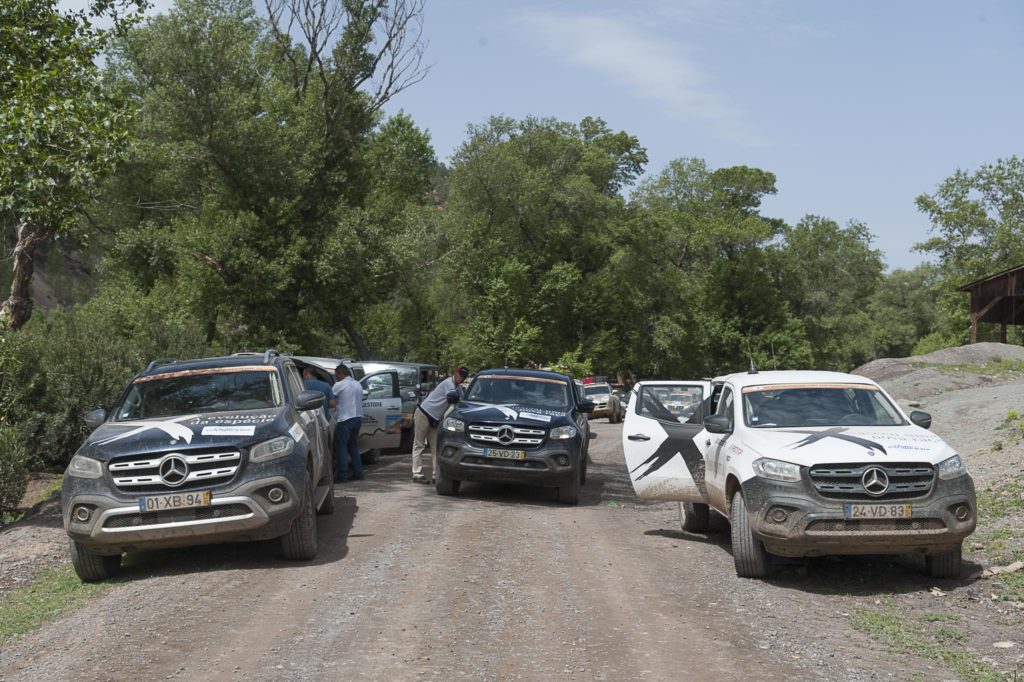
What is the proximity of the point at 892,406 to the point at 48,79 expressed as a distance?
40.6 feet

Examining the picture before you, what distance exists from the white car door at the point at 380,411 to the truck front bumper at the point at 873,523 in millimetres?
11857

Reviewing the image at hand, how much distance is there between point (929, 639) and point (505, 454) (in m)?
7.48

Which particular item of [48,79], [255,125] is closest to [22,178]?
[48,79]

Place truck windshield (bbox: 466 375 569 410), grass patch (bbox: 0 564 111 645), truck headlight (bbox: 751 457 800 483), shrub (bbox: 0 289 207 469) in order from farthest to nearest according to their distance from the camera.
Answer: shrub (bbox: 0 289 207 469) → truck windshield (bbox: 466 375 569 410) → truck headlight (bbox: 751 457 800 483) → grass patch (bbox: 0 564 111 645)

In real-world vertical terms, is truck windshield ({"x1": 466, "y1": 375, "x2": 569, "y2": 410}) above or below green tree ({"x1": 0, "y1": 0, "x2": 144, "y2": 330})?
below

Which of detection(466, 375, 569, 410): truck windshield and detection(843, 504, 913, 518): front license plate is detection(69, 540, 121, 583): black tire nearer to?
detection(843, 504, 913, 518): front license plate

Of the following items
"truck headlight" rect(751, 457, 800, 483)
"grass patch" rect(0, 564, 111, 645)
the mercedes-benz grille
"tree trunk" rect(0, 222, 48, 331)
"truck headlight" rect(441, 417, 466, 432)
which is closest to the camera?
"grass patch" rect(0, 564, 111, 645)

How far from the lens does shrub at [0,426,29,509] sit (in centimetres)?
1471

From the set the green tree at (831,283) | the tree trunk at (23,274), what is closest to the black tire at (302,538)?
the tree trunk at (23,274)

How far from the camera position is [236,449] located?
9.27 metres

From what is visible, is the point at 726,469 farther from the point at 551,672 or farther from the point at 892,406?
the point at 551,672

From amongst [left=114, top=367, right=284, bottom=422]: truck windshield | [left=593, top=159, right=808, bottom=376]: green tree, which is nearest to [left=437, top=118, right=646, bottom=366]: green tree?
[left=593, top=159, right=808, bottom=376]: green tree

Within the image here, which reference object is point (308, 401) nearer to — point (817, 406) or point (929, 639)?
point (817, 406)

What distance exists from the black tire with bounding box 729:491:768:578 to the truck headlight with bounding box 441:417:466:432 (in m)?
5.75
